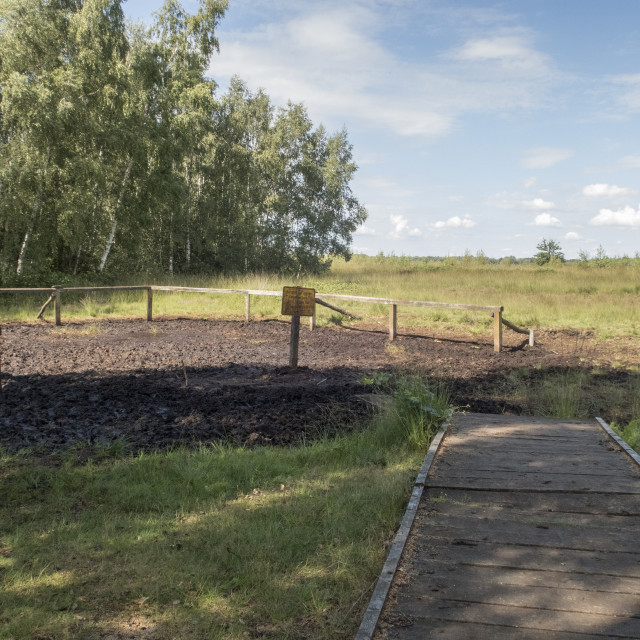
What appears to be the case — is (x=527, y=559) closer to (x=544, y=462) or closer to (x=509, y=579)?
(x=509, y=579)

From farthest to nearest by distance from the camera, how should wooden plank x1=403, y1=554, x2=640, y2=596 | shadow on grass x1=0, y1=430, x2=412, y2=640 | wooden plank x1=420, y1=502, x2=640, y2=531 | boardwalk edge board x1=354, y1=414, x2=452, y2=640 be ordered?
wooden plank x1=420, y1=502, x2=640, y2=531, shadow on grass x1=0, y1=430, x2=412, y2=640, wooden plank x1=403, y1=554, x2=640, y2=596, boardwalk edge board x1=354, y1=414, x2=452, y2=640

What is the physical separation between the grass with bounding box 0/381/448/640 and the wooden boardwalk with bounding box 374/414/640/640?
0.38 meters

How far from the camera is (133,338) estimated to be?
12625 millimetres

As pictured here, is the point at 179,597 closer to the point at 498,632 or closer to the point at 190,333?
the point at 498,632

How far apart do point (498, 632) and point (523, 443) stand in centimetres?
306

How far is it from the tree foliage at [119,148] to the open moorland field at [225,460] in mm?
10304

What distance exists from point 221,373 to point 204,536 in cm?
536

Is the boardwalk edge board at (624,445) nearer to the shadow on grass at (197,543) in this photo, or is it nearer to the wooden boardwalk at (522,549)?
the wooden boardwalk at (522,549)

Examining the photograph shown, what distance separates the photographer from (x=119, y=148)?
76.4 feet

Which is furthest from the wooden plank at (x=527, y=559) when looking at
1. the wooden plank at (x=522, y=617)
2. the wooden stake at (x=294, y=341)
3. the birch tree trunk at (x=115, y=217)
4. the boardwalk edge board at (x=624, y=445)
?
the birch tree trunk at (x=115, y=217)

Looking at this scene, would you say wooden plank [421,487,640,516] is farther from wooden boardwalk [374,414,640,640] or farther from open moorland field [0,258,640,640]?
open moorland field [0,258,640,640]

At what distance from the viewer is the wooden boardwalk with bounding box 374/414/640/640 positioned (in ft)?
7.88

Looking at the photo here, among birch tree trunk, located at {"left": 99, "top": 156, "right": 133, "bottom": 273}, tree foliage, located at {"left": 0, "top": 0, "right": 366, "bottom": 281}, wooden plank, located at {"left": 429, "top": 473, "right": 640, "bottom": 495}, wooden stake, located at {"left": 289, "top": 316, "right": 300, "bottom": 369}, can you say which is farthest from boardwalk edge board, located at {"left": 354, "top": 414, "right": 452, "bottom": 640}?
birch tree trunk, located at {"left": 99, "top": 156, "right": 133, "bottom": 273}

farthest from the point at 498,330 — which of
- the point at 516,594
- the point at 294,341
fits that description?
the point at 516,594
